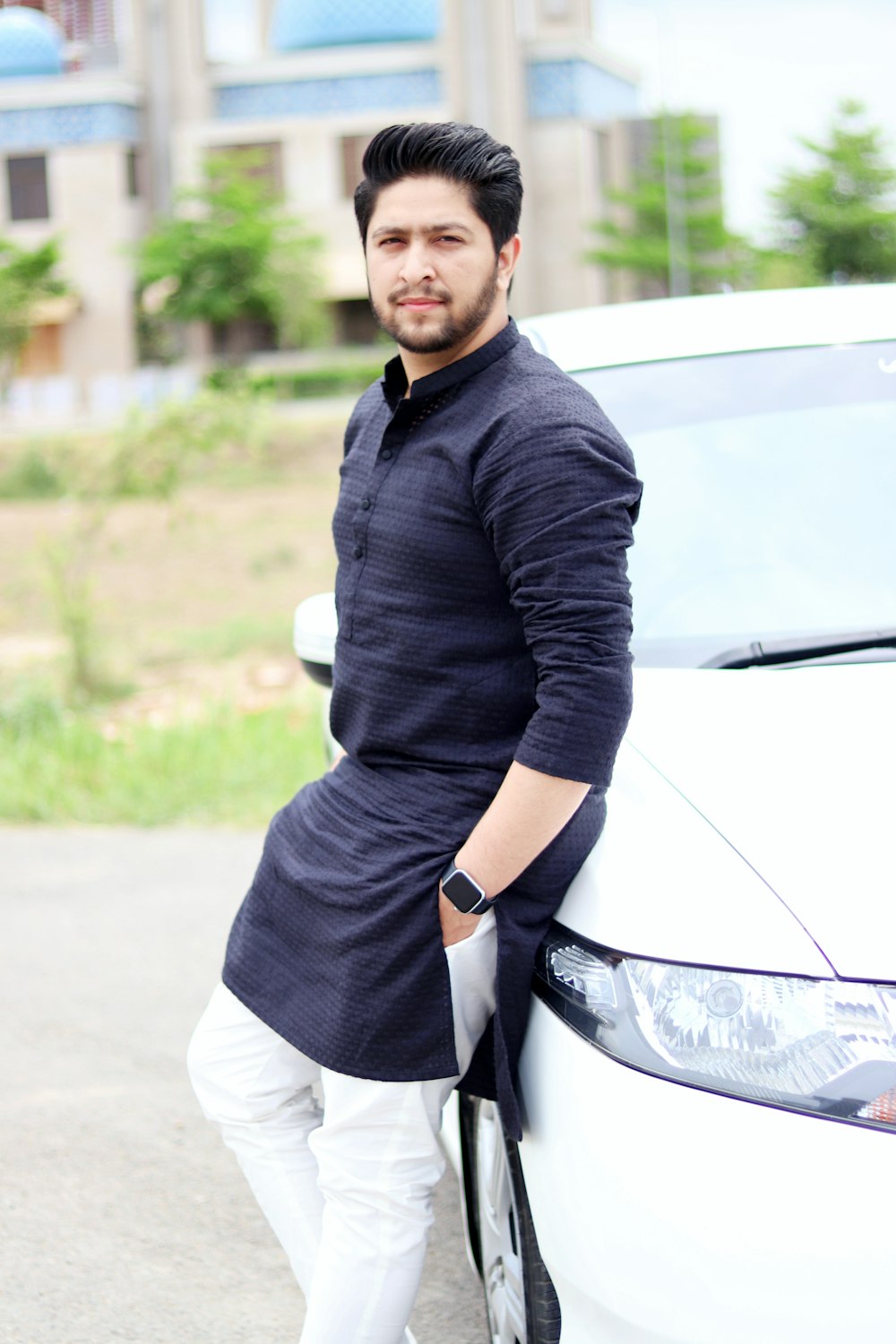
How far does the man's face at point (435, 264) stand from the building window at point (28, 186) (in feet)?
187

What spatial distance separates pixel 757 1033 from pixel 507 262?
1.08 metres

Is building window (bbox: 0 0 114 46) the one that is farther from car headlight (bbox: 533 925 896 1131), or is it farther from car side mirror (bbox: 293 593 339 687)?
car headlight (bbox: 533 925 896 1131)

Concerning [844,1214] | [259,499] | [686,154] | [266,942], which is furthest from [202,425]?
[686,154]

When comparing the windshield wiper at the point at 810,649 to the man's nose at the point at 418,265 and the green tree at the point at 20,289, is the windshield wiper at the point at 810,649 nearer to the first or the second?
the man's nose at the point at 418,265

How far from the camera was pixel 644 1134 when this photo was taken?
5.73 ft

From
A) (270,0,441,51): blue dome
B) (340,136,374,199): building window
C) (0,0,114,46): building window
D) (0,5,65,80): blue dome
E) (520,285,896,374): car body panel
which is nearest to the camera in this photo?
(520,285,896,374): car body panel

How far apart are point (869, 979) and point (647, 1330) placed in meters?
0.46

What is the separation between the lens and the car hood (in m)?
1.79

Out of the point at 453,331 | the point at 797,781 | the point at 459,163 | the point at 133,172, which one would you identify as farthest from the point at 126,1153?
the point at 133,172

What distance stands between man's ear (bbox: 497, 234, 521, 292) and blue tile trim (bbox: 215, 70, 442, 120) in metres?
54.8

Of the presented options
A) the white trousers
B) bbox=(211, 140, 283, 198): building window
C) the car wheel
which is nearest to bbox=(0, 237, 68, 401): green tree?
bbox=(211, 140, 283, 198): building window

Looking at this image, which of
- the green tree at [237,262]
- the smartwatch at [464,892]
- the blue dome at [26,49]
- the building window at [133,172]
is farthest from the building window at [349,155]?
the smartwatch at [464,892]

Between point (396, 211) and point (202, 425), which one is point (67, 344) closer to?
point (202, 425)

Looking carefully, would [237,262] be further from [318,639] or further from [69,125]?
[318,639]
